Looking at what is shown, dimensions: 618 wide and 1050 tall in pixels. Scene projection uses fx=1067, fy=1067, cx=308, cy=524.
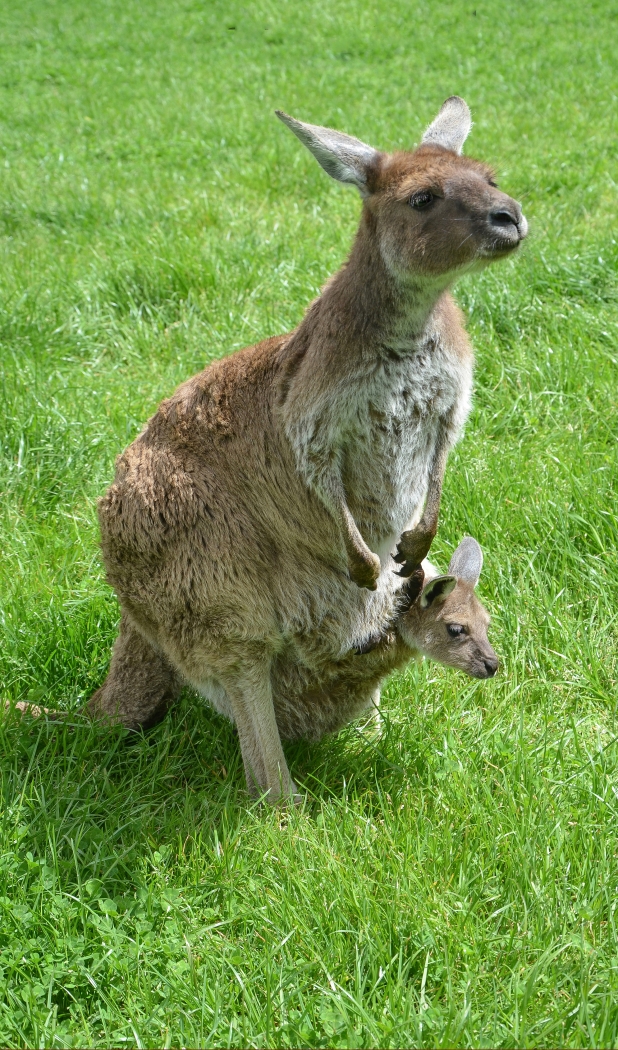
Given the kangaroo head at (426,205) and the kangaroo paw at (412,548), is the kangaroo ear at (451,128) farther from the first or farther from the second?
the kangaroo paw at (412,548)

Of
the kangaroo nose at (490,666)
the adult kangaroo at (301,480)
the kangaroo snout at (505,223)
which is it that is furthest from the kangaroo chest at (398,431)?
the kangaroo nose at (490,666)

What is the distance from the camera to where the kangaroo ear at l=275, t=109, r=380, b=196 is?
124 inches

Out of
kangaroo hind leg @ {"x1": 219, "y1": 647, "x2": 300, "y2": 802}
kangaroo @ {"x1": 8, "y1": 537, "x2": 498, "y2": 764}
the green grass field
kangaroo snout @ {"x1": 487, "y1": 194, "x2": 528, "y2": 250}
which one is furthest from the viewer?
kangaroo @ {"x1": 8, "y1": 537, "x2": 498, "y2": 764}

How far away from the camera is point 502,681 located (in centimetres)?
383

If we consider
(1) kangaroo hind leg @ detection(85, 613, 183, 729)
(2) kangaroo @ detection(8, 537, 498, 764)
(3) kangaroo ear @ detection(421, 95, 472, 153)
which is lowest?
(1) kangaroo hind leg @ detection(85, 613, 183, 729)

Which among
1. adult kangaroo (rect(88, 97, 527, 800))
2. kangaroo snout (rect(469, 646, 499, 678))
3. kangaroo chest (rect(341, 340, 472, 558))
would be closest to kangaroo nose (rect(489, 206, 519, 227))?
adult kangaroo (rect(88, 97, 527, 800))

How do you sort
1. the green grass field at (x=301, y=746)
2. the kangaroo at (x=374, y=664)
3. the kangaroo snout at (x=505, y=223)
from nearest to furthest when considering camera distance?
1. the green grass field at (x=301, y=746)
2. the kangaroo snout at (x=505, y=223)
3. the kangaroo at (x=374, y=664)

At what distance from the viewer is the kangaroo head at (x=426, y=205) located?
10.2 ft

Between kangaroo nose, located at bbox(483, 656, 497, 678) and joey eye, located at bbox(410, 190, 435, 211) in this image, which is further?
kangaroo nose, located at bbox(483, 656, 497, 678)

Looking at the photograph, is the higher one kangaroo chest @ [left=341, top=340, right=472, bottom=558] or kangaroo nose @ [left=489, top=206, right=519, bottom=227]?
kangaroo nose @ [left=489, top=206, right=519, bottom=227]

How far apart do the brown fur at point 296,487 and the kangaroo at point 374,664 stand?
2 centimetres

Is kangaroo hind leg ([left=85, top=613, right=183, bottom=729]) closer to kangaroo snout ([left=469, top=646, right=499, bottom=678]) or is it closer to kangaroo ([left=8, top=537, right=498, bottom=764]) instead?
kangaroo ([left=8, top=537, right=498, bottom=764])

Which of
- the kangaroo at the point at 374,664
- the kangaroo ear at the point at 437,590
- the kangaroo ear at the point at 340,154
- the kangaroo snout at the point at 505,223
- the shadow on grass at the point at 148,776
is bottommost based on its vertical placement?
the shadow on grass at the point at 148,776

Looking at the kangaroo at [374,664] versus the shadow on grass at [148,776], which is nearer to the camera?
the shadow on grass at [148,776]
